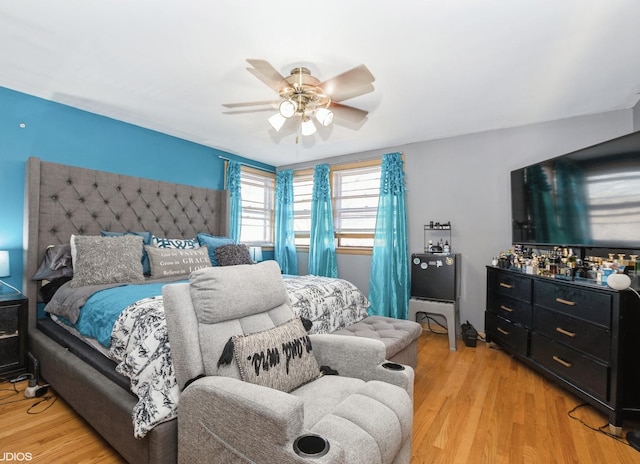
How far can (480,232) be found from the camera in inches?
142

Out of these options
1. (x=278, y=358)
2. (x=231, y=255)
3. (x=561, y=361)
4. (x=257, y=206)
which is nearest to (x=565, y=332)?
(x=561, y=361)

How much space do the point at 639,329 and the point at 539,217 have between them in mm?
1270

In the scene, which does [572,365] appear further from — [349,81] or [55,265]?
[55,265]

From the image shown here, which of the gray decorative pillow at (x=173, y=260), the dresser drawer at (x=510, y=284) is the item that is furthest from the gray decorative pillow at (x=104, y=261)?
the dresser drawer at (x=510, y=284)

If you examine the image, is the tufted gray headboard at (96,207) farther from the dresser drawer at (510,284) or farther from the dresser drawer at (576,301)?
the dresser drawer at (576,301)

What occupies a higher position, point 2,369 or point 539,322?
point 539,322

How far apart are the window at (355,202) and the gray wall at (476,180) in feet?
1.68

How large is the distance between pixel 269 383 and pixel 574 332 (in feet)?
7.20

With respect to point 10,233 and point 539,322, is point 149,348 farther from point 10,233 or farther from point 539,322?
point 539,322

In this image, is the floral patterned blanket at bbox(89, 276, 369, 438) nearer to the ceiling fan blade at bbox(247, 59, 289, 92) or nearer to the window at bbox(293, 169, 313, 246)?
the ceiling fan blade at bbox(247, 59, 289, 92)

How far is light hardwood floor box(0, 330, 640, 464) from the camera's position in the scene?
5.43ft

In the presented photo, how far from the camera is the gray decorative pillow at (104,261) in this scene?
2.40 meters

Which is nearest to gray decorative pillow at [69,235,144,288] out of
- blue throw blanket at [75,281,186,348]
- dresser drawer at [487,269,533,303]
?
blue throw blanket at [75,281,186,348]

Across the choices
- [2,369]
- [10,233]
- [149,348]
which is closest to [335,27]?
[149,348]
